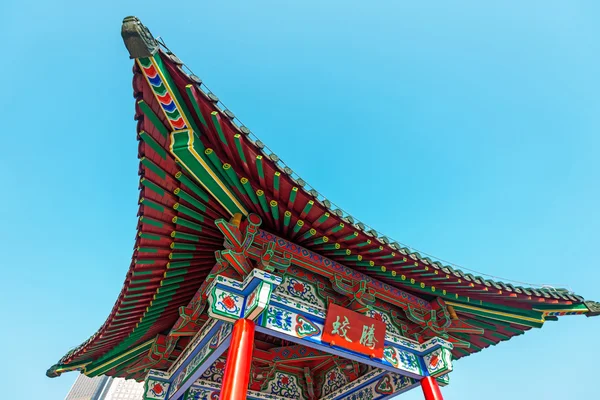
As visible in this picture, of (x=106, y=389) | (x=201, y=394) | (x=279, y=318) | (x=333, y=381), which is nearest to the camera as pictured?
(x=279, y=318)

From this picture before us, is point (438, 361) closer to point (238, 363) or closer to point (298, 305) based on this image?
point (298, 305)

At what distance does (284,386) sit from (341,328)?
14.5 feet

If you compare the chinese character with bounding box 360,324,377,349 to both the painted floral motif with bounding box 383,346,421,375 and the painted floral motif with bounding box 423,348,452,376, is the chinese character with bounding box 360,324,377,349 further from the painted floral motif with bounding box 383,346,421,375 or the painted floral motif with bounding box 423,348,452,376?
the painted floral motif with bounding box 423,348,452,376

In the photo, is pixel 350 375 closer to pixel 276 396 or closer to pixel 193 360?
pixel 276 396

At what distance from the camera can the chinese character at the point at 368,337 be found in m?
6.69

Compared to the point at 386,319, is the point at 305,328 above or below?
below

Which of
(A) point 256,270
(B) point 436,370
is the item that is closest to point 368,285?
(B) point 436,370

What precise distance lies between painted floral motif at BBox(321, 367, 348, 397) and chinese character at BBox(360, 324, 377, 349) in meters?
3.03

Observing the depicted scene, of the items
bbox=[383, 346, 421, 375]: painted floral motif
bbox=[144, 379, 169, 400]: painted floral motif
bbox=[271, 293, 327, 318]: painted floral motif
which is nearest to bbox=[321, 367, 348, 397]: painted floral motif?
bbox=[383, 346, 421, 375]: painted floral motif

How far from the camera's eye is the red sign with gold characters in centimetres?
632

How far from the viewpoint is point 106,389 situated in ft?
248

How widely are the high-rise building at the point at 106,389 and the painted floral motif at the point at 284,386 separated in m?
70.6

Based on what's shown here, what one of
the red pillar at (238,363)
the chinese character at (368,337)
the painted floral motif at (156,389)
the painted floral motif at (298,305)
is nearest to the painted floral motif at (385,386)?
the chinese character at (368,337)

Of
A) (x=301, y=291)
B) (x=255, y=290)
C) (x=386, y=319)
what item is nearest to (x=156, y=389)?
(x=301, y=291)
